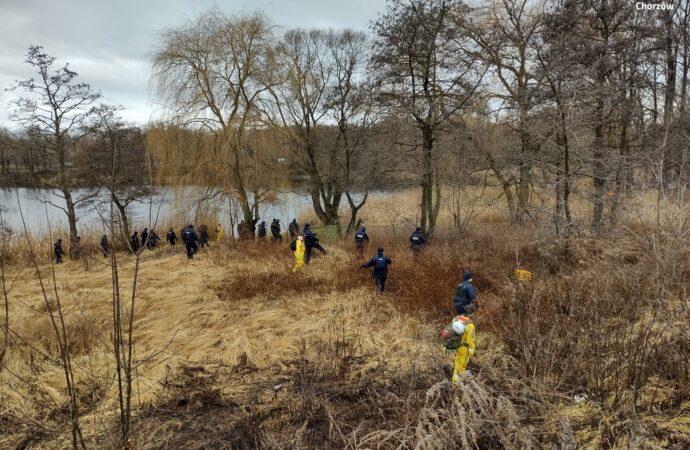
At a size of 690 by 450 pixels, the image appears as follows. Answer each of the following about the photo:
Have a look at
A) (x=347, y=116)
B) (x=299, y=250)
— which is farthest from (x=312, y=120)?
(x=299, y=250)

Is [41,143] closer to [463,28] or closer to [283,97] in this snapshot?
[283,97]

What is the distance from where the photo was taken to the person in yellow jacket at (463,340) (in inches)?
151

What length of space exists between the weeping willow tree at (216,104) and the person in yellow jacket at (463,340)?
11885 mm

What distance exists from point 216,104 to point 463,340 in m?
12.9

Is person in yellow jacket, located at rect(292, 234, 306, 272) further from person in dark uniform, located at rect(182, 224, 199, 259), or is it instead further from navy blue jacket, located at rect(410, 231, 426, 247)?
person in dark uniform, located at rect(182, 224, 199, 259)

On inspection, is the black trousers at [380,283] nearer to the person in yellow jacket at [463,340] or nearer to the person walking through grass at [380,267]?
the person walking through grass at [380,267]

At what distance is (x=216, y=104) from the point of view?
13930 millimetres

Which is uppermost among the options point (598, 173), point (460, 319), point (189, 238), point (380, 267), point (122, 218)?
point (598, 173)

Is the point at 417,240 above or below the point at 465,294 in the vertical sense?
above

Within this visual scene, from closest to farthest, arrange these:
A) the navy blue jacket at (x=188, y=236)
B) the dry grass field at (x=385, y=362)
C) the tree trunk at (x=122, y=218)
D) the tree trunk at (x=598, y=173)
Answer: the dry grass field at (x=385, y=362), the tree trunk at (x=122, y=218), the tree trunk at (x=598, y=173), the navy blue jacket at (x=188, y=236)

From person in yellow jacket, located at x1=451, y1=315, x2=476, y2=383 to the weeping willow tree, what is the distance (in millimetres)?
11885

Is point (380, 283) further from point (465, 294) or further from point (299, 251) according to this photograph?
point (299, 251)

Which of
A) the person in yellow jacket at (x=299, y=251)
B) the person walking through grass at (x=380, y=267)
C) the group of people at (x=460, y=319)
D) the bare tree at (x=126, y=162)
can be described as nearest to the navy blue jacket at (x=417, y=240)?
the group of people at (x=460, y=319)

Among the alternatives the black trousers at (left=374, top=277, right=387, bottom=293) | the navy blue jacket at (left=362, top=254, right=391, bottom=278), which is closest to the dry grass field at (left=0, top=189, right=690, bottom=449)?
the black trousers at (left=374, top=277, right=387, bottom=293)
